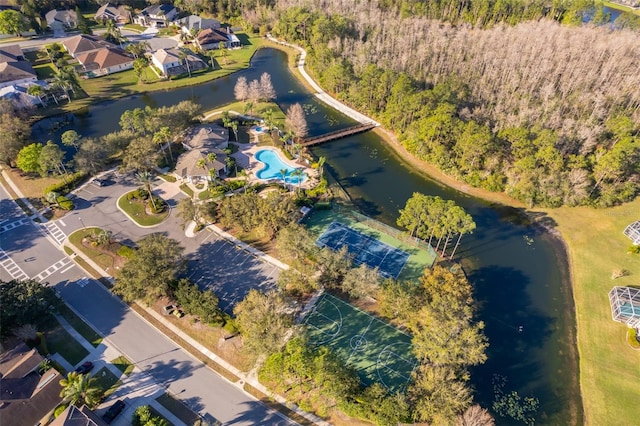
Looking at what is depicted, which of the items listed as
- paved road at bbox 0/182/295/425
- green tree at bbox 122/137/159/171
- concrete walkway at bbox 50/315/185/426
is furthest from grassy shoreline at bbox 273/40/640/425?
green tree at bbox 122/137/159/171

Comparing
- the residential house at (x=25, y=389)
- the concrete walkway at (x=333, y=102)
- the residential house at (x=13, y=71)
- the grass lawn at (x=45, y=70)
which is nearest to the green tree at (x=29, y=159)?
the residential house at (x=25, y=389)

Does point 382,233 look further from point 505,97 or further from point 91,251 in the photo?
point 505,97

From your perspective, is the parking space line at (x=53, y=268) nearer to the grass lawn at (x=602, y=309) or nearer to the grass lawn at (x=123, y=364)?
the grass lawn at (x=123, y=364)

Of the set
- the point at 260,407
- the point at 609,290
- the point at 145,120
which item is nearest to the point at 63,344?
the point at 260,407

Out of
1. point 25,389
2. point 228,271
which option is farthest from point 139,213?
point 25,389

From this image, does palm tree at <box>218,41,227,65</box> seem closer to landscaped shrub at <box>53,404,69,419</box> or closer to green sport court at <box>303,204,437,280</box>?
green sport court at <box>303,204,437,280</box>

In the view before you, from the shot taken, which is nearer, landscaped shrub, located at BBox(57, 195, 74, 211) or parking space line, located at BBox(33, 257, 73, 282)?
parking space line, located at BBox(33, 257, 73, 282)

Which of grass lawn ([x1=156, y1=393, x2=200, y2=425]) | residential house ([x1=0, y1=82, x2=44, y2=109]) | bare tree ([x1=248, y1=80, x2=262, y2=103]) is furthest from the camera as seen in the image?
bare tree ([x1=248, y1=80, x2=262, y2=103])
